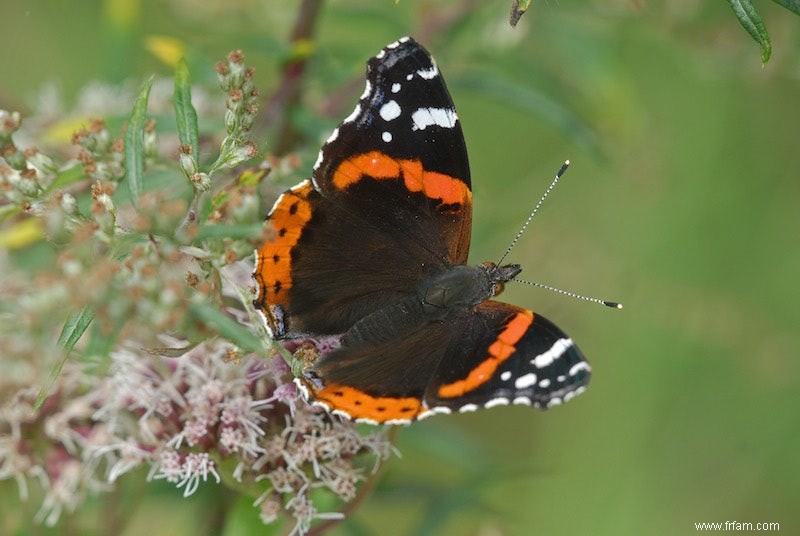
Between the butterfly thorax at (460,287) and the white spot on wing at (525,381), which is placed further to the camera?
the butterfly thorax at (460,287)

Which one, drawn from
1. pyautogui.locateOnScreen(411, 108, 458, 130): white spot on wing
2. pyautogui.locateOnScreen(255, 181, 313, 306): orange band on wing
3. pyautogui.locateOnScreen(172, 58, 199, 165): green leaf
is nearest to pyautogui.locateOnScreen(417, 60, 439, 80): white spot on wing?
pyautogui.locateOnScreen(411, 108, 458, 130): white spot on wing

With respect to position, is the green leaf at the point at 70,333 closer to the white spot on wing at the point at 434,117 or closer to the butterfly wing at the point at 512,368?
Answer: the butterfly wing at the point at 512,368

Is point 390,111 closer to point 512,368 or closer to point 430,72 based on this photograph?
point 430,72

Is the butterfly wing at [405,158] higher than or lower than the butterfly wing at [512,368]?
higher

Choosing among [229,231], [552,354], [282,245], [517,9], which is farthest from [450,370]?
[517,9]

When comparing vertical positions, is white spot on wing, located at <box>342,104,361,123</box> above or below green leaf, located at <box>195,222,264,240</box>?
above

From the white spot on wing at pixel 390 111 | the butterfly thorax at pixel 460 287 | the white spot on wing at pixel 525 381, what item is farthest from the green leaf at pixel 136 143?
the white spot on wing at pixel 525 381

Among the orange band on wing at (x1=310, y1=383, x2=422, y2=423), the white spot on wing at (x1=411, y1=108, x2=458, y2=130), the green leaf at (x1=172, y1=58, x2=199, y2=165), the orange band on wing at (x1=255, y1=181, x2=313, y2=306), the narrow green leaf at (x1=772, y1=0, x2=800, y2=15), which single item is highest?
the narrow green leaf at (x1=772, y1=0, x2=800, y2=15)

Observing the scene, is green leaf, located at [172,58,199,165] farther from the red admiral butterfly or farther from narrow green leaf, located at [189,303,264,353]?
narrow green leaf, located at [189,303,264,353]
